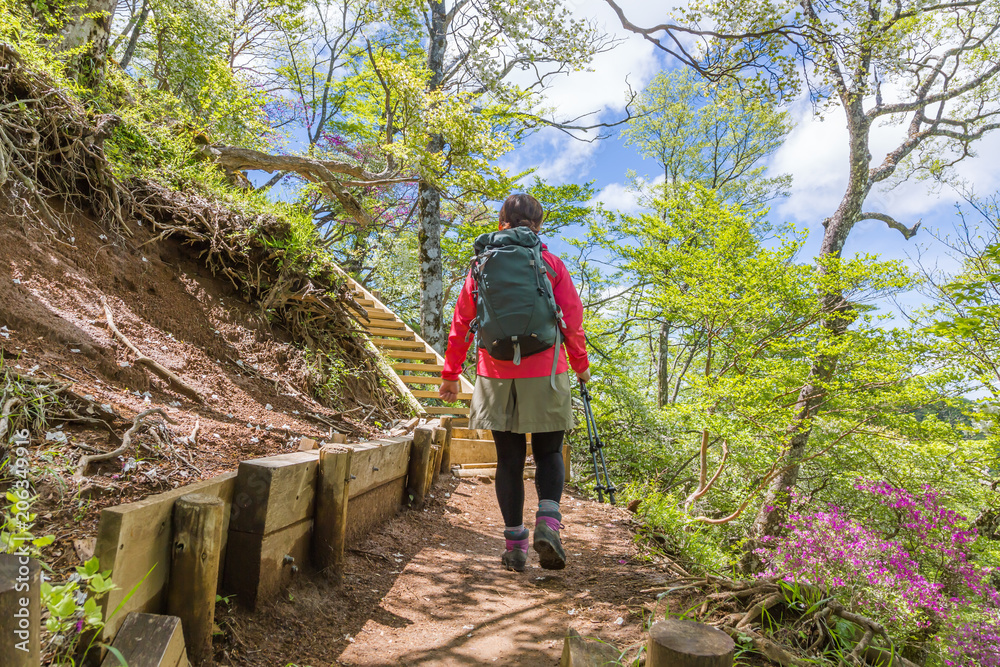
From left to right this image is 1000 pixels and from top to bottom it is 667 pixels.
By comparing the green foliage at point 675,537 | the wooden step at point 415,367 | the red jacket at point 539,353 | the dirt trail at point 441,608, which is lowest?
the dirt trail at point 441,608

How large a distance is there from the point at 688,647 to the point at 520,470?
1688 millimetres

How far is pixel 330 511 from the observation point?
248cm

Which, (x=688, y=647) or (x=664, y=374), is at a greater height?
(x=664, y=374)

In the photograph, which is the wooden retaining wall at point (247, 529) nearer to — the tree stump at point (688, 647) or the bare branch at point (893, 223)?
the tree stump at point (688, 647)

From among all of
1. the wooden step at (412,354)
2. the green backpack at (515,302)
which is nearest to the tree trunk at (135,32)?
the wooden step at (412,354)

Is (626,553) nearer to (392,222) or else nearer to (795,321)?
(795,321)

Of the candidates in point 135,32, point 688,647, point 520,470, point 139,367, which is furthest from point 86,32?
point 688,647

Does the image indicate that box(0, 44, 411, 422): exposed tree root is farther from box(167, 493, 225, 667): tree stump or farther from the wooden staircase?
box(167, 493, 225, 667): tree stump

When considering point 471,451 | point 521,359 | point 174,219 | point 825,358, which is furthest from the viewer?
point 825,358

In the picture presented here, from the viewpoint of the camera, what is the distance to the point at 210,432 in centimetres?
274

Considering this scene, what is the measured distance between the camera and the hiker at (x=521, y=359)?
8.97ft

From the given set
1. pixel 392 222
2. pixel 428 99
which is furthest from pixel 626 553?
pixel 392 222

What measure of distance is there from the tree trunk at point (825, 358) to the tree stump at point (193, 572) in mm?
4266

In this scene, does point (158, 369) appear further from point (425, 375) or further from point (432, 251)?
point (432, 251)
